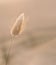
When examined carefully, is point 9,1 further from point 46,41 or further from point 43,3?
point 46,41

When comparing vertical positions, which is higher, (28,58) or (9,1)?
(9,1)

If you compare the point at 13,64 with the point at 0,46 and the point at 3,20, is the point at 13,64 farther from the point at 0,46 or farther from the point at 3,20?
the point at 3,20

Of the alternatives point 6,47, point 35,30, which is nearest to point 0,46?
point 6,47

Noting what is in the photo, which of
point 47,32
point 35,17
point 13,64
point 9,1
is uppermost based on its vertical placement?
point 9,1

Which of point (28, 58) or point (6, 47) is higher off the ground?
point (6, 47)

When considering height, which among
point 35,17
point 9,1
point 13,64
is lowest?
point 13,64

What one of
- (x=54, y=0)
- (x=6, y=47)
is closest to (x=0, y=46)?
(x=6, y=47)
